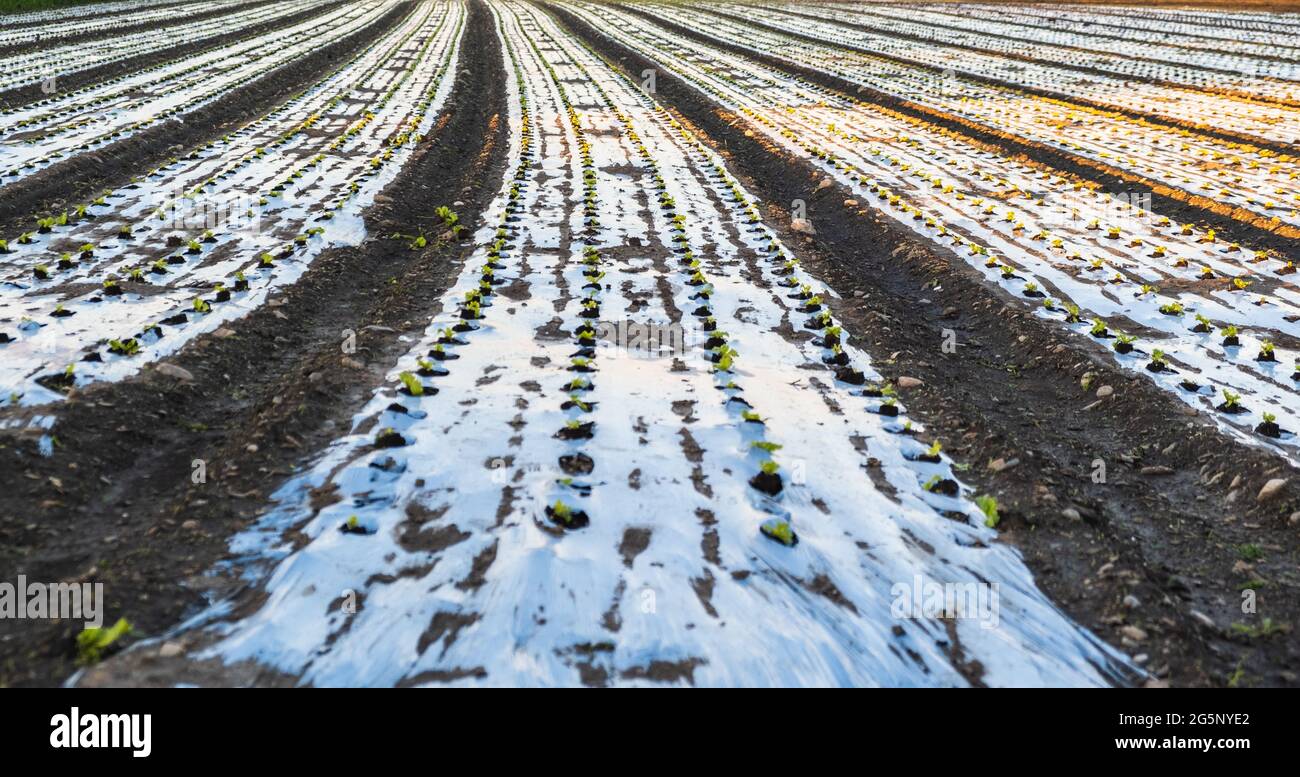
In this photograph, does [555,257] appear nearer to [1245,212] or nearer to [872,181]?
[872,181]

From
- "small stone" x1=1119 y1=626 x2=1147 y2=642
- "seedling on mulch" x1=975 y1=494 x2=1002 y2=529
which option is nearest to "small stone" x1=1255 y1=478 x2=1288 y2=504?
"seedling on mulch" x1=975 y1=494 x2=1002 y2=529

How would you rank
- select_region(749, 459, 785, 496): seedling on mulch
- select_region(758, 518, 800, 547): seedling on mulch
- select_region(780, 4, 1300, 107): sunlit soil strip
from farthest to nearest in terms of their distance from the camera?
select_region(780, 4, 1300, 107): sunlit soil strip
select_region(749, 459, 785, 496): seedling on mulch
select_region(758, 518, 800, 547): seedling on mulch

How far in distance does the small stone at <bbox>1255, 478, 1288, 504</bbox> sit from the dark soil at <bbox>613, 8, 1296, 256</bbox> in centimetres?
821

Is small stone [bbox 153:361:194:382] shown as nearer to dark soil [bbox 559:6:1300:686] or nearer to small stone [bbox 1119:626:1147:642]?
dark soil [bbox 559:6:1300:686]

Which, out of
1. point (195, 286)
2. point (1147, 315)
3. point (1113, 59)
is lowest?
point (195, 286)

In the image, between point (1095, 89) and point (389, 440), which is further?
point (1095, 89)

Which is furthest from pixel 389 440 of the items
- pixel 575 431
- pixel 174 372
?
pixel 174 372

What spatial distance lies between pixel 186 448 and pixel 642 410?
3.94m

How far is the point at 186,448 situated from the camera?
704 centimetres

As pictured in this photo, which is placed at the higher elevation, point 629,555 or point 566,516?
point 566,516

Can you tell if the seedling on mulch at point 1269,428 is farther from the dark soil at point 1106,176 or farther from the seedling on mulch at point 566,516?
the dark soil at point 1106,176

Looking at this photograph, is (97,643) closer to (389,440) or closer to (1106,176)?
(389,440)

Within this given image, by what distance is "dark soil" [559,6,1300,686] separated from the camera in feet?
17.9
